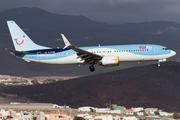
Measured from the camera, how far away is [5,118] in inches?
6447

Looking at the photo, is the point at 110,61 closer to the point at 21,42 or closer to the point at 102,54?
the point at 102,54

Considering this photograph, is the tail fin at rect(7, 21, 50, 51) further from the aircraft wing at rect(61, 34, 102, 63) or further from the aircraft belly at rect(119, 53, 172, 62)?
the aircraft belly at rect(119, 53, 172, 62)

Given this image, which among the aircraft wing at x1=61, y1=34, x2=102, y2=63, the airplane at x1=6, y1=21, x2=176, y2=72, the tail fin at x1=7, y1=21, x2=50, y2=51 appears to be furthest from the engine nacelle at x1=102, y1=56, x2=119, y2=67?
the tail fin at x1=7, y1=21, x2=50, y2=51

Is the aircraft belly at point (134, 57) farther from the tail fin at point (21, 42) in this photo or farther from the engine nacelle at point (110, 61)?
the tail fin at point (21, 42)

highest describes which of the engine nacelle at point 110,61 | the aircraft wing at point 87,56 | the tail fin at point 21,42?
the tail fin at point 21,42

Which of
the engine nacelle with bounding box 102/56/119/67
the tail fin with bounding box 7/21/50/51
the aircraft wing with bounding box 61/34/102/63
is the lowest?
the engine nacelle with bounding box 102/56/119/67

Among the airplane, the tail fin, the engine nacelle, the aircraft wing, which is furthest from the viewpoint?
the tail fin

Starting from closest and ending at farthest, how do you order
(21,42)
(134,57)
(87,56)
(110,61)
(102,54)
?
(110,61), (87,56), (134,57), (102,54), (21,42)

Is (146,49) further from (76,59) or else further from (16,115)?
(16,115)

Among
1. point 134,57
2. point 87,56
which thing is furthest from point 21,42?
point 134,57

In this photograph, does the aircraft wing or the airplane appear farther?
the airplane

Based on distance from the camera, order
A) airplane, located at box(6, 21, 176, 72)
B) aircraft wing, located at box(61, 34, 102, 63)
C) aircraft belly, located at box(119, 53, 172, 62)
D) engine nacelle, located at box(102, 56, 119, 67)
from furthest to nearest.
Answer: aircraft belly, located at box(119, 53, 172, 62)
airplane, located at box(6, 21, 176, 72)
engine nacelle, located at box(102, 56, 119, 67)
aircraft wing, located at box(61, 34, 102, 63)

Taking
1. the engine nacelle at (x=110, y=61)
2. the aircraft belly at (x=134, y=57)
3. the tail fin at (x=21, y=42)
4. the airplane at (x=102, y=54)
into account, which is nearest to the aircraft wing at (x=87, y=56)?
the airplane at (x=102, y=54)

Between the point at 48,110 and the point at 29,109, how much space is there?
10623 mm
